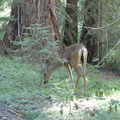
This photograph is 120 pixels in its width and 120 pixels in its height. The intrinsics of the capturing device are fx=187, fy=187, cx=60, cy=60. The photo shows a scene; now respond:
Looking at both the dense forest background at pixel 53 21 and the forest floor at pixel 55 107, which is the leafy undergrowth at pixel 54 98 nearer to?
the forest floor at pixel 55 107

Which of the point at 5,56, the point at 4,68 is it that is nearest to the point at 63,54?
the point at 4,68

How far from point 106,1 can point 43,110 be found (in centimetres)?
748

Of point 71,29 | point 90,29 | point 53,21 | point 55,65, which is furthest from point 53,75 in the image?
point 71,29

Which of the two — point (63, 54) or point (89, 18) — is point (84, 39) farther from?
point (63, 54)

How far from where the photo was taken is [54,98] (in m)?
4.99

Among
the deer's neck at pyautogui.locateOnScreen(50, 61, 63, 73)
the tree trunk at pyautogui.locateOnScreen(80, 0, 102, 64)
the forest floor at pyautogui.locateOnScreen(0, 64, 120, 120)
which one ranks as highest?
the tree trunk at pyautogui.locateOnScreen(80, 0, 102, 64)

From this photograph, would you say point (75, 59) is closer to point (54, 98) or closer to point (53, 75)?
point (53, 75)

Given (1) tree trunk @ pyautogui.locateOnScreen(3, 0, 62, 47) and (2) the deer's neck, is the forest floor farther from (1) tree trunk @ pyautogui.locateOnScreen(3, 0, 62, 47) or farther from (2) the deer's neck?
(1) tree trunk @ pyautogui.locateOnScreen(3, 0, 62, 47)

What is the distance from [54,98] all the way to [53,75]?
11.1 feet

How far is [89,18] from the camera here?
10523mm

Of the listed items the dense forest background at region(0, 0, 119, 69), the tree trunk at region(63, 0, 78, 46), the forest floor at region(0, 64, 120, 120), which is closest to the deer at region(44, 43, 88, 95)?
the forest floor at region(0, 64, 120, 120)

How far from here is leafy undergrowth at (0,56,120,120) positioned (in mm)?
4137

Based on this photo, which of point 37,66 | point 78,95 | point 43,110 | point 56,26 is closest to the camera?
point 43,110

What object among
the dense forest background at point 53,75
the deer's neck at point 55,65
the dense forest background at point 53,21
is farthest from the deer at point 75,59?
the dense forest background at point 53,21
